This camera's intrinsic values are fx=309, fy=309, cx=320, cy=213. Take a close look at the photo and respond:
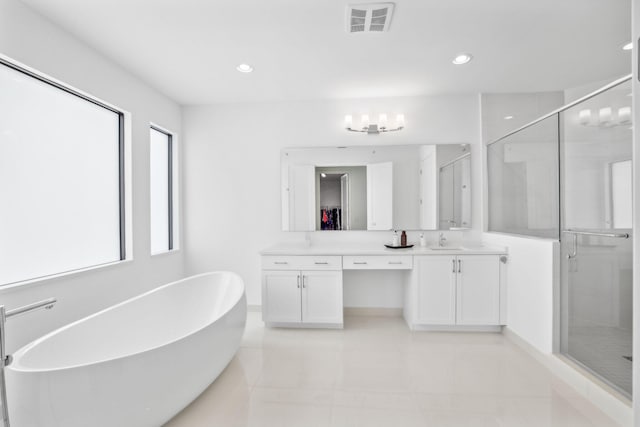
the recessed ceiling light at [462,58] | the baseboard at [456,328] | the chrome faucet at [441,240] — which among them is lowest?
the baseboard at [456,328]

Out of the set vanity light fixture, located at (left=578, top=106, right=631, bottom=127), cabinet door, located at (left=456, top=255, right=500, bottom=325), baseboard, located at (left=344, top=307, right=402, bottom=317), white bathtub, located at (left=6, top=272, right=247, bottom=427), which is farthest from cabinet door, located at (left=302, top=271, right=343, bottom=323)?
vanity light fixture, located at (left=578, top=106, right=631, bottom=127)

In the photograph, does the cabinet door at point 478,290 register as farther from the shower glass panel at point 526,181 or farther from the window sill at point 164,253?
the window sill at point 164,253

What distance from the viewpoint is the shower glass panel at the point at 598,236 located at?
1923mm

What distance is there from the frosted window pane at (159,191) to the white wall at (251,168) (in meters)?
0.23

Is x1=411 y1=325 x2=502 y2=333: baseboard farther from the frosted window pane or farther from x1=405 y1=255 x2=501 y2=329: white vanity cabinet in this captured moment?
the frosted window pane

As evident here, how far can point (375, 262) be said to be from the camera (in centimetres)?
315

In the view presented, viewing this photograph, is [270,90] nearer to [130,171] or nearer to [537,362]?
[130,171]

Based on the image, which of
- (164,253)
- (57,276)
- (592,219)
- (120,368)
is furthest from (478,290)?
(57,276)

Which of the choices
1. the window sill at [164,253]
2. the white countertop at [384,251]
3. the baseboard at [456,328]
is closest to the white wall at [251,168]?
the window sill at [164,253]

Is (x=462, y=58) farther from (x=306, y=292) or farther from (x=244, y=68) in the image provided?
(x=306, y=292)

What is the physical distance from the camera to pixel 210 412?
73.6 inches

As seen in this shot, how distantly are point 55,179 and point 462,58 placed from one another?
3.36m

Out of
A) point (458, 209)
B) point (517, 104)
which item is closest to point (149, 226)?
point (458, 209)

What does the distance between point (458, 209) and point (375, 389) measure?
220cm
